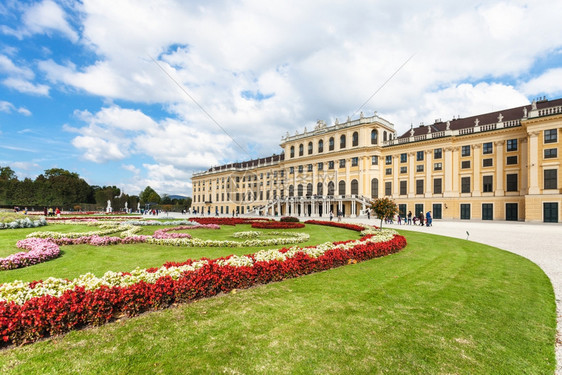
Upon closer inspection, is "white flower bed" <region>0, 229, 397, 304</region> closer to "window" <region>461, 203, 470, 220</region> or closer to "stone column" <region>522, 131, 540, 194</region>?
"stone column" <region>522, 131, 540, 194</region>

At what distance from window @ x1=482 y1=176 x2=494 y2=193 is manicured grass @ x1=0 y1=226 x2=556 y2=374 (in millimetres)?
38501

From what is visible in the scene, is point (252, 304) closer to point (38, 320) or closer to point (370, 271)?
point (38, 320)

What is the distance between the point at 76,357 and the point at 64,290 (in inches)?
62.7

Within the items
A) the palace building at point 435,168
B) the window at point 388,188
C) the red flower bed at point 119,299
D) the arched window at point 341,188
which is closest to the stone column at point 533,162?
the palace building at point 435,168

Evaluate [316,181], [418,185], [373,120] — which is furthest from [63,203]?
[418,185]

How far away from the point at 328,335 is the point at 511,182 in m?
43.9

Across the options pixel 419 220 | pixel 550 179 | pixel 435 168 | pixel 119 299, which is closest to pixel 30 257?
pixel 119 299

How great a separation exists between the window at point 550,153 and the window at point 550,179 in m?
1.63

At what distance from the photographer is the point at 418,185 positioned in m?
44.8

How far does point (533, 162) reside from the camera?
33438 mm

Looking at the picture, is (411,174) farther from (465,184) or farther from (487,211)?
(487,211)

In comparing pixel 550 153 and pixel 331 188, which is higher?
pixel 550 153

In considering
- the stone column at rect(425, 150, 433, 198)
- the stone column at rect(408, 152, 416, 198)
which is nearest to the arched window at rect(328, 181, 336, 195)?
the stone column at rect(408, 152, 416, 198)

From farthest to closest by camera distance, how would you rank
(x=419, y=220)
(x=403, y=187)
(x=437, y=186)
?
(x=403, y=187)
(x=437, y=186)
(x=419, y=220)
